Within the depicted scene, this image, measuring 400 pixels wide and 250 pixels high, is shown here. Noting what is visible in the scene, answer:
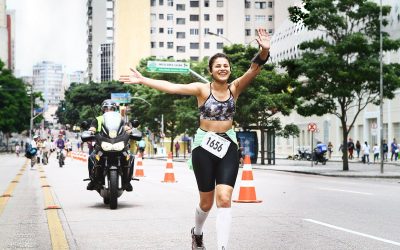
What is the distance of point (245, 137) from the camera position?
43.1 metres

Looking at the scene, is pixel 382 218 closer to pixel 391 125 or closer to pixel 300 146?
pixel 391 125

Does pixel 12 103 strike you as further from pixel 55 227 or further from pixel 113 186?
pixel 55 227

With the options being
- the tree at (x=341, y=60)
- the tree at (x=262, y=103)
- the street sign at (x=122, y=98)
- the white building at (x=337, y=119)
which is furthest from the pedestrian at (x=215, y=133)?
the street sign at (x=122, y=98)

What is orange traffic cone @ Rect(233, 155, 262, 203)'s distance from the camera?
1295 cm

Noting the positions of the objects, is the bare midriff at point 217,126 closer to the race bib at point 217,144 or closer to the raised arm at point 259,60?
the race bib at point 217,144

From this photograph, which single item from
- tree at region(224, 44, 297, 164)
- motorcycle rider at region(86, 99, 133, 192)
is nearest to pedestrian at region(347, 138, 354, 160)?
tree at region(224, 44, 297, 164)

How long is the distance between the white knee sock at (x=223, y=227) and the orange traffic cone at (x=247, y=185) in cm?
670

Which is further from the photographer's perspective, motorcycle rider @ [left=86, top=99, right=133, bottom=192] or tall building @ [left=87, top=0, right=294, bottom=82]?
tall building @ [left=87, top=0, right=294, bottom=82]

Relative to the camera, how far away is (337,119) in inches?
2317

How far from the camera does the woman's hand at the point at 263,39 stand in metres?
6.57

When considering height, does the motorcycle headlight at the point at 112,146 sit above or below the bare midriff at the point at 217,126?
below

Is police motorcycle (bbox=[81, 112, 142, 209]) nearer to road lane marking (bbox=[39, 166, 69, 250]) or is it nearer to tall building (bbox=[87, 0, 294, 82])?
road lane marking (bbox=[39, 166, 69, 250])

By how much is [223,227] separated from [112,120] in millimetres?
5986

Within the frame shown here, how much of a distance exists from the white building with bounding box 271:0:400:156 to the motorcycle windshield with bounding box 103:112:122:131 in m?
22.3
